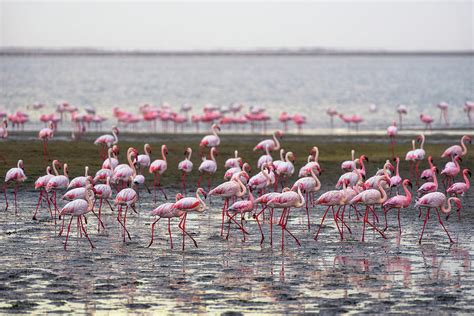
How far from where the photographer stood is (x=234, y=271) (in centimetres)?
1066

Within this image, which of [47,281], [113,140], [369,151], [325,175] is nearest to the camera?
[47,281]

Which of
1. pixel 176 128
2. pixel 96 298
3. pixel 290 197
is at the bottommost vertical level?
pixel 96 298

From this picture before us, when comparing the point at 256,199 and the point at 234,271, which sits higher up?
the point at 256,199

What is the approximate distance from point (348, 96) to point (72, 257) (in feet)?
181

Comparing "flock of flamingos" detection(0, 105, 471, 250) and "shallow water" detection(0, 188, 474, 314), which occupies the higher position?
"flock of flamingos" detection(0, 105, 471, 250)

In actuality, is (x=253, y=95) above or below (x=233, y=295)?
above

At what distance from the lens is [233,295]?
31.2 ft

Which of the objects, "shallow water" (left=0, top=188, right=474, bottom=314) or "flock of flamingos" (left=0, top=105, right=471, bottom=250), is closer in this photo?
"shallow water" (left=0, top=188, right=474, bottom=314)

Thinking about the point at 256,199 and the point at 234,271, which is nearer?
the point at 234,271

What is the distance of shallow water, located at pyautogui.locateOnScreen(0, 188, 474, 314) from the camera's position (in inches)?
361

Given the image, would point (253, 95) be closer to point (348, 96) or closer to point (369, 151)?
point (348, 96)

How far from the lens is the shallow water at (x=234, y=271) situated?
916 cm

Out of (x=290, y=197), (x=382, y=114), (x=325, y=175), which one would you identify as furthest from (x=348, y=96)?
(x=290, y=197)

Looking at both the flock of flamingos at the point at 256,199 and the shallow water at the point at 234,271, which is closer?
the shallow water at the point at 234,271
